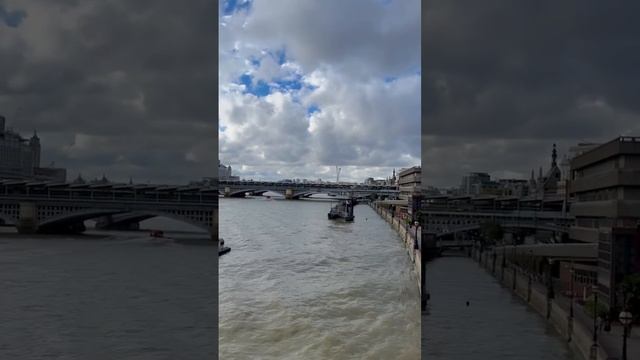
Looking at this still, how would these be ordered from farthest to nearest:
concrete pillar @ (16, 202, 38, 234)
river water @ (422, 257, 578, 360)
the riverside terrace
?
concrete pillar @ (16, 202, 38, 234) → river water @ (422, 257, 578, 360) → the riverside terrace

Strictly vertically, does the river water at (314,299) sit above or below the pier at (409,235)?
below

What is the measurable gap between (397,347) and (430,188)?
127 cm

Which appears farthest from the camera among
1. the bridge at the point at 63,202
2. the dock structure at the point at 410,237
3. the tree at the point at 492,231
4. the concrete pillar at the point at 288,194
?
the concrete pillar at the point at 288,194

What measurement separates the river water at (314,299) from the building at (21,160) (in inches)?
140

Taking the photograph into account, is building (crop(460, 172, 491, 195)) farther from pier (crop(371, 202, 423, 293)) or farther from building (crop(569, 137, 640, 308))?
building (crop(569, 137, 640, 308))

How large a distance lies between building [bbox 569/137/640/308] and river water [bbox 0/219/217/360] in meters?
Result: 2.51

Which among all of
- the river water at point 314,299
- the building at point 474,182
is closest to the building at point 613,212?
the building at point 474,182

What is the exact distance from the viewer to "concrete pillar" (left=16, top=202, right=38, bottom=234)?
11.9 meters

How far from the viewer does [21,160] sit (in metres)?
12.5

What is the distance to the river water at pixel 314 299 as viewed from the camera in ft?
14.8

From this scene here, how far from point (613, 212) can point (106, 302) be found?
4.37m

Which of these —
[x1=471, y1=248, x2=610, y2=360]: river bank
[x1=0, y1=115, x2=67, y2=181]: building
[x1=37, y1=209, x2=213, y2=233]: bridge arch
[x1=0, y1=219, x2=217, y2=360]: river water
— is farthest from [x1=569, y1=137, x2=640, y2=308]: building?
[x1=0, y1=115, x2=67, y2=181]: building

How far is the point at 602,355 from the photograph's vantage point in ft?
11.9

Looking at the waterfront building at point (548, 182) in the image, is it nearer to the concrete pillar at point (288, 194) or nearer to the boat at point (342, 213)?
the boat at point (342, 213)
